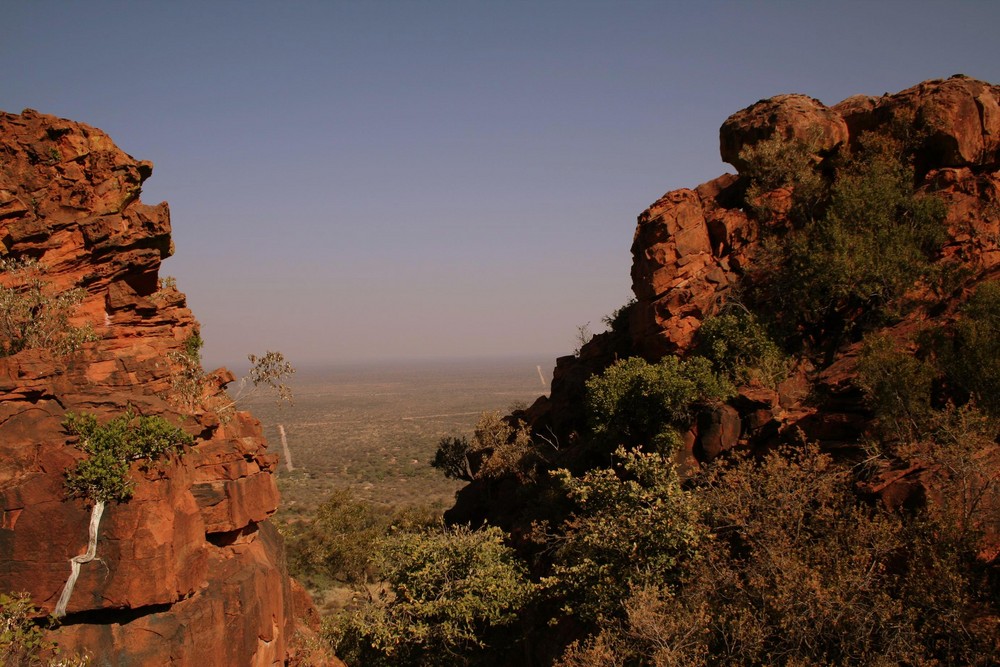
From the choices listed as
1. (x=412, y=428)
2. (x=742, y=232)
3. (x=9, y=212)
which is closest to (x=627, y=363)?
(x=742, y=232)

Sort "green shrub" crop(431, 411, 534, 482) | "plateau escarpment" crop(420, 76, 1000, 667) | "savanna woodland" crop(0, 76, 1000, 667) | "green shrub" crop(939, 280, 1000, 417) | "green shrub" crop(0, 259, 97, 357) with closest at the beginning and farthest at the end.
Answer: "savanna woodland" crop(0, 76, 1000, 667), "plateau escarpment" crop(420, 76, 1000, 667), "green shrub" crop(0, 259, 97, 357), "green shrub" crop(939, 280, 1000, 417), "green shrub" crop(431, 411, 534, 482)

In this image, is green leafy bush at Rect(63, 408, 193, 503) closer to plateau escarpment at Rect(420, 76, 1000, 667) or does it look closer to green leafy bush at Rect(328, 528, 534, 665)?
green leafy bush at Rect(328, 528, 534, 665)

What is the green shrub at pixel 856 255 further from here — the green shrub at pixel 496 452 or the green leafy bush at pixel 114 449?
the green leafy bush at pixel 114 449

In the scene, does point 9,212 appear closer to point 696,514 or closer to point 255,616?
point 255,616

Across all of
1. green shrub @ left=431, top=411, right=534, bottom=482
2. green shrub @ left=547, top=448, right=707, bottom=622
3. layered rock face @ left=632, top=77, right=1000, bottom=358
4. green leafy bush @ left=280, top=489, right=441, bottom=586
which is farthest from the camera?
green leafy bush @ left=280, top=489, right=441, bottom=586

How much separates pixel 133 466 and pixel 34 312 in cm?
478

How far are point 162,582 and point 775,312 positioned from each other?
19798 millimetres

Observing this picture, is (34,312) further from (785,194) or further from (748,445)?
(785,194)

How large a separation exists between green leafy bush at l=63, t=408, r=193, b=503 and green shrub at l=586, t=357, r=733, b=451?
1395 cm

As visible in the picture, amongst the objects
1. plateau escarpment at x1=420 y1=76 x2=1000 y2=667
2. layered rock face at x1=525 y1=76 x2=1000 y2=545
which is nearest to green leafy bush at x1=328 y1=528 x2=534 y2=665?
plateau escarpment at x1=420 y1=76 x2=1000 y2=667

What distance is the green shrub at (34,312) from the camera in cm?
1224

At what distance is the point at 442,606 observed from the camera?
16109mm

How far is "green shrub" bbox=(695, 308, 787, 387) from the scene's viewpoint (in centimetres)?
2042

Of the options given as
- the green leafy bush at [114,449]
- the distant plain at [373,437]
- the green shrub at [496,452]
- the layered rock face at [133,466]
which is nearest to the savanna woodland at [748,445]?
the green leafy bush at [114,449]
